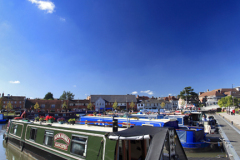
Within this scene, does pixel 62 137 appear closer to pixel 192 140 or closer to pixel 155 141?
pixel 155 141

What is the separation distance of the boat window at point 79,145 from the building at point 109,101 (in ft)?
191

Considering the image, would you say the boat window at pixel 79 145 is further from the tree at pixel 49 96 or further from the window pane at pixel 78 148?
the tree at pixel 49 96

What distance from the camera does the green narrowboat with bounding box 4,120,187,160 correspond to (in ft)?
15.8

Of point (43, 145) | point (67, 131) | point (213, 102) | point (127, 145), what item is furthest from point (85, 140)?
point (213, 102)

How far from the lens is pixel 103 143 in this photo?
5789 millimetres

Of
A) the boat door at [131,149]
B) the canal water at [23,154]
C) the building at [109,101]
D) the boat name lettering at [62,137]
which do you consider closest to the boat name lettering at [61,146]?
the boat name lettering at [62,137]

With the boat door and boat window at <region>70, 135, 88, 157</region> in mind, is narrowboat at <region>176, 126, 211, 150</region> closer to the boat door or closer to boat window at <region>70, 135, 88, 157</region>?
the boat door

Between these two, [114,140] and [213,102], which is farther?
[213,102]

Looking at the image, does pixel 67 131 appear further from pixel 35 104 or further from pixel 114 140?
pixel 35 104

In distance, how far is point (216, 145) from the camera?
12.9m

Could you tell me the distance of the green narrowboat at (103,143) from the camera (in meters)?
4.80

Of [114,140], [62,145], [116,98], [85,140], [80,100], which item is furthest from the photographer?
[116,98]

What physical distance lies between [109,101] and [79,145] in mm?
62614

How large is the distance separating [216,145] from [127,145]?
10.9m
